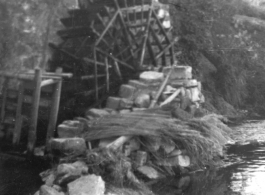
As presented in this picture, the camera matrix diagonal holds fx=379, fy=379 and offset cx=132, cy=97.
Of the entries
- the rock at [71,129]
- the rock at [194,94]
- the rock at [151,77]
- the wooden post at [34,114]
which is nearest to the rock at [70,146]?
the rock at [71,129]

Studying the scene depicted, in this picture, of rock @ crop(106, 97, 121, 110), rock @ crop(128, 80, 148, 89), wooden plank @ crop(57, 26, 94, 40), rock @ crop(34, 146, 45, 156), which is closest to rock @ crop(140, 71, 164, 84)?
rock @ crop(128, 80, 148, 89)

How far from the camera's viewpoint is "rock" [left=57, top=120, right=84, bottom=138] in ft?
20.9

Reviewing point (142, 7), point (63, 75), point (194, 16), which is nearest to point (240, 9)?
point (194, 16)

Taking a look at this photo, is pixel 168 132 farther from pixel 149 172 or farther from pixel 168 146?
pixel 149 172

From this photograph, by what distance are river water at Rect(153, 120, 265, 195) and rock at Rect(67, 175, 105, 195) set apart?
3.61ft

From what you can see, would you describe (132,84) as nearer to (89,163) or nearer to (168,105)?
(168,105)

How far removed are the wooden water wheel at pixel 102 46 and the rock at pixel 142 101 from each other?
101 centimetres

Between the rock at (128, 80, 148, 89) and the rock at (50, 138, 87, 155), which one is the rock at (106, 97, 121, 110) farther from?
the rock at (50, 138, 87, 155)

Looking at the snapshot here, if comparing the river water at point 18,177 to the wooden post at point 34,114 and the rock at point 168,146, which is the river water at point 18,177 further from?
the rock at point 168,146

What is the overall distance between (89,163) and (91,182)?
684mm

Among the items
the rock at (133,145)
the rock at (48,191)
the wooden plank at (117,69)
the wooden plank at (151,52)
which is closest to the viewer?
the rock at (48,191)

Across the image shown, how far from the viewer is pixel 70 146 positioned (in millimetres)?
5762

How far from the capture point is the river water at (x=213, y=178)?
5.39 meters

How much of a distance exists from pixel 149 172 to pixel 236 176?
142 cm
